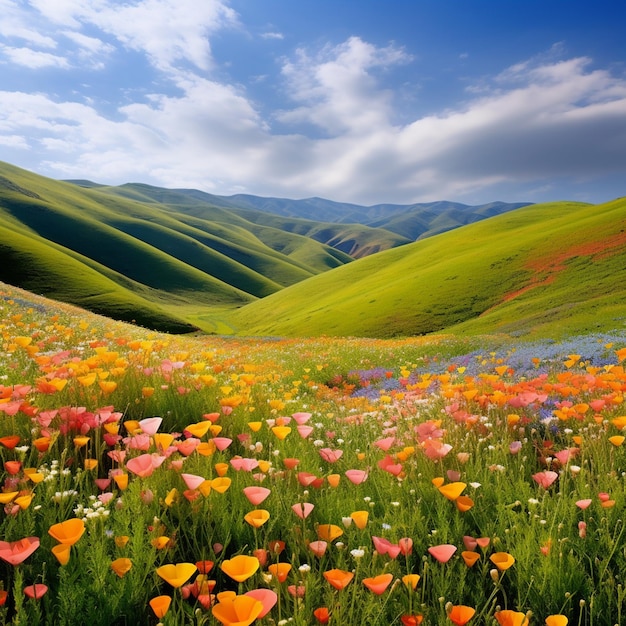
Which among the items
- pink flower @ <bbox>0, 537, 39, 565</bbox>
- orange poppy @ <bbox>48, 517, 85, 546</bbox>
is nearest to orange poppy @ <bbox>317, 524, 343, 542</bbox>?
orange poppy @ <bbox>48, 517, 85, 546</bbox>

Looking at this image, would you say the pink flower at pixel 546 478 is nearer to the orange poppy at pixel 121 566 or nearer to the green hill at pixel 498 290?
the orange poppy at pixel 121 566

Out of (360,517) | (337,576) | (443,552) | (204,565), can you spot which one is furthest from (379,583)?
(204,565)

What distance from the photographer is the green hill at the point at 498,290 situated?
118 ft

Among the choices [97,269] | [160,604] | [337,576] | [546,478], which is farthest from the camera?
[97,269]

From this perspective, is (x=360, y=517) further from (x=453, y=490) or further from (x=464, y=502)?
(x=464, y=502)

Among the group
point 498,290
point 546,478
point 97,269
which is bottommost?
point 546,478

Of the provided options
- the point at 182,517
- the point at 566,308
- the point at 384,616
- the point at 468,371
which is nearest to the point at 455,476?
the point at 384,616

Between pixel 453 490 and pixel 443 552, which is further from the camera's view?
pixel 453 490

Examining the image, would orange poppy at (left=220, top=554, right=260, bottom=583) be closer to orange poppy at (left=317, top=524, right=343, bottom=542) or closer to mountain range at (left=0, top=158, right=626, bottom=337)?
orange poppy at (left=317, top=524, right=343, bottom=542)

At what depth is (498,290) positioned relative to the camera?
173ft

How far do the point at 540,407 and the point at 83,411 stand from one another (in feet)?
15.3

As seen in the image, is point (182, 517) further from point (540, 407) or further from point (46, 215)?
point (46, 215)

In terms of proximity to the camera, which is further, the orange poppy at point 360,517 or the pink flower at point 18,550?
the orange poppy at point 360,517

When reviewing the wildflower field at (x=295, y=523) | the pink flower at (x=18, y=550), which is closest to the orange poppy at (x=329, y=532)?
the wildflower field at (x=295, y=523)
